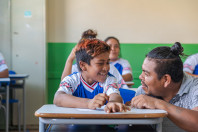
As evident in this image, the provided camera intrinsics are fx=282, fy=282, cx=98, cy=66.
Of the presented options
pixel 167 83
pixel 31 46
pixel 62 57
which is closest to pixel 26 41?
pixel 31 46

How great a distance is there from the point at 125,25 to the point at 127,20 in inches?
3.9

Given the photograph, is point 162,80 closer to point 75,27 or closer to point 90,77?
point 90,77

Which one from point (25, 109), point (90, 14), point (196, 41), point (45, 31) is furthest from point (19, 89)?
point (196, 41)

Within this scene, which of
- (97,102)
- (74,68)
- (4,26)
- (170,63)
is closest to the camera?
(97,102)

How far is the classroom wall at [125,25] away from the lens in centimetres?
509

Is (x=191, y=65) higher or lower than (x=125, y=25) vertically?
lower

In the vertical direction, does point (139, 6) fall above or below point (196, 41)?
above

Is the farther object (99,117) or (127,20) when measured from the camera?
(127,20)

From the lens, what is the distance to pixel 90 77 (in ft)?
5.95

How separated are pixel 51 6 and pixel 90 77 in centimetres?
352

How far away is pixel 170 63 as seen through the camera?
5.06 ft

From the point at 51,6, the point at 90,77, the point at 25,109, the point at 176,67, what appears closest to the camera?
the point at 176,67

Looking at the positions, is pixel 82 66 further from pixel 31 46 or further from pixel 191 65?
pixel 31 46

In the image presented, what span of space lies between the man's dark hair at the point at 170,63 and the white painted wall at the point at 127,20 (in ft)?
11.7
